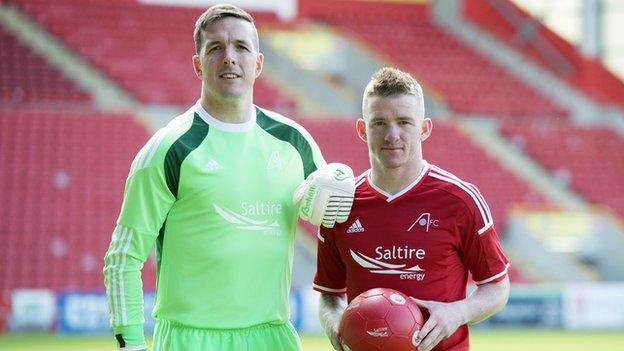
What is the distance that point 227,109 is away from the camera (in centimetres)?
388

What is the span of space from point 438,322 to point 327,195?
590 mm

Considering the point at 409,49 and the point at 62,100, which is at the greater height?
the point at 409,49

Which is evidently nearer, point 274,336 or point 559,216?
point 274,336

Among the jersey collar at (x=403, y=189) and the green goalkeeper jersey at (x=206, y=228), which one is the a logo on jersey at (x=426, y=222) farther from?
the green goalkeeper jersey at (x=206, y=228)

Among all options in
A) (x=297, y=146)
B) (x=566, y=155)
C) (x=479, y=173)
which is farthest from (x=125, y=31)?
(x=297, y=146)

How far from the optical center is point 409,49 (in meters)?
21.9

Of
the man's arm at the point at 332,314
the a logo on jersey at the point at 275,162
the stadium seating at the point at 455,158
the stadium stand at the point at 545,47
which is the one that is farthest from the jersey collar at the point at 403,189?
the stadium stand at the point at 545,47

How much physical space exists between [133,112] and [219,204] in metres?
14.8

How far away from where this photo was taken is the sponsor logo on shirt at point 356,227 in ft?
12.9

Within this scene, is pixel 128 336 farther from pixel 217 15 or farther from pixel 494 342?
pixel 494 342

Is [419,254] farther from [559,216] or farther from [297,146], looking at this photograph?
[559,216]

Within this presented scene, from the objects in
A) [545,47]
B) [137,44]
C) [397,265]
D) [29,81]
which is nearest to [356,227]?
[397,265]

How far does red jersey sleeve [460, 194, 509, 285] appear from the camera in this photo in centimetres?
385

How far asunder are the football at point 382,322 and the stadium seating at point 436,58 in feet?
56.2
